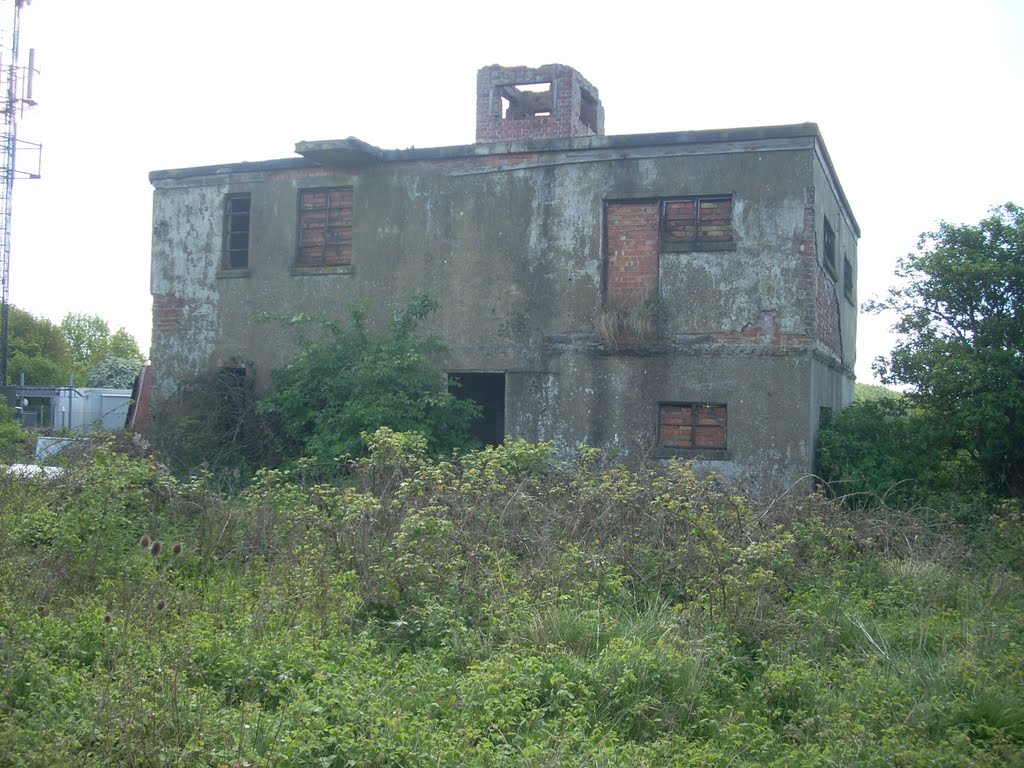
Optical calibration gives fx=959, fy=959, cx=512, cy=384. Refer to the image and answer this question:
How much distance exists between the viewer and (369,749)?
4.76m

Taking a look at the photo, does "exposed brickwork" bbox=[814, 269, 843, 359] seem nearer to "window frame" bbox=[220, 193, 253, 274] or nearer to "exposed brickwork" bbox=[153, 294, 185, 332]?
"window frame" bbox=[220, 193, 253, 274]

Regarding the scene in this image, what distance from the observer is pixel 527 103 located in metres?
17.9

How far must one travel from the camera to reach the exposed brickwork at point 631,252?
42.9ft

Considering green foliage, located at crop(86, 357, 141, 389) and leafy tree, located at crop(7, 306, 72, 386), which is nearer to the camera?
green foliage, located at crop(86, 357, 141, 389)

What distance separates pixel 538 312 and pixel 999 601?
7.54 m

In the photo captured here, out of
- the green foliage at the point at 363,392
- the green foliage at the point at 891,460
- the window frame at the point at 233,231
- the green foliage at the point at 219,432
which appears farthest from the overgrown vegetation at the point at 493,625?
the window frame at the point at 233,231

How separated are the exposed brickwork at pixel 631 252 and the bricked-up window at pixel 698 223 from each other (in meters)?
0.19

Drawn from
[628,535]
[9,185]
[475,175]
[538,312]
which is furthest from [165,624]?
[9,185]

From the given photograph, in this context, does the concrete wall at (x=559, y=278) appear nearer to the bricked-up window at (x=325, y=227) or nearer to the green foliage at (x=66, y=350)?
the bricked-up window at (x=325, y=227)

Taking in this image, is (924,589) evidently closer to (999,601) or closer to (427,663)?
(999,601)

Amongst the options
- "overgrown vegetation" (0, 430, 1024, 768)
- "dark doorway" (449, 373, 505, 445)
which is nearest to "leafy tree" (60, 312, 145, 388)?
"dark doorway" (449, 373, 505, 445)

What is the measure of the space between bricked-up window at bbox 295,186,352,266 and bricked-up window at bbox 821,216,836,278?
281 inches

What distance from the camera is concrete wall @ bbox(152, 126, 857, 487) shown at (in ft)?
41.0

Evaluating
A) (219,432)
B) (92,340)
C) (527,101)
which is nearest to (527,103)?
(527,101)
